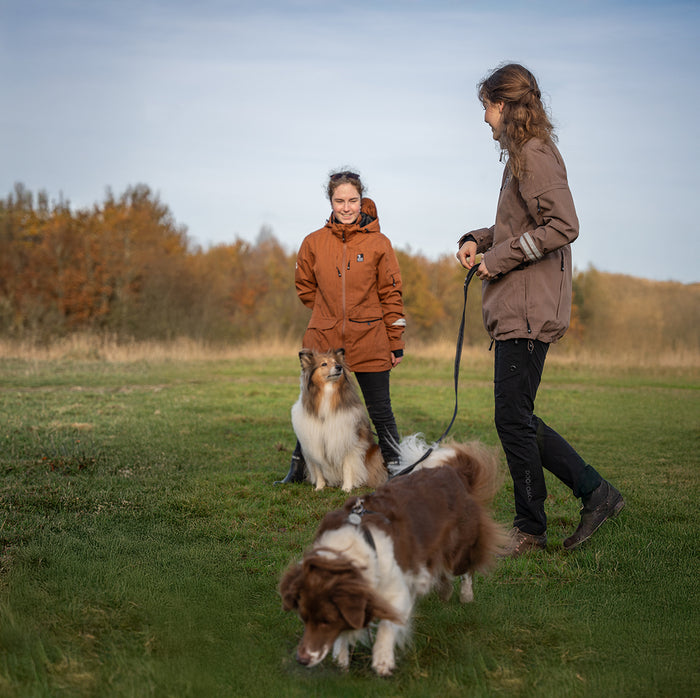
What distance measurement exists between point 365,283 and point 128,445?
3.86 m

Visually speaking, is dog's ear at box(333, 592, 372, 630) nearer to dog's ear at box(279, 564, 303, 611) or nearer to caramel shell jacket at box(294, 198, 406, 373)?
A: dog's ear at box(279, 564, 303, 611)

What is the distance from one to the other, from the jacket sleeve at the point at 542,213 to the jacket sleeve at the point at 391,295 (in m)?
2.16

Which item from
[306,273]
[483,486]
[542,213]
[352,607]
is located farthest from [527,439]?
[306,273]

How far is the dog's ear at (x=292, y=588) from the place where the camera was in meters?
2.73

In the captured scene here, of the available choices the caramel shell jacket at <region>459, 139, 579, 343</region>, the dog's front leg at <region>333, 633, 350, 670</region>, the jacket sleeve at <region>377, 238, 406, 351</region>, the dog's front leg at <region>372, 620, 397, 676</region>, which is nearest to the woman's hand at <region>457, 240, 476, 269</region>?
the caramel shell jacket at <region>459, 139, 579, 343</region>

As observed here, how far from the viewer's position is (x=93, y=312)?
2872cm

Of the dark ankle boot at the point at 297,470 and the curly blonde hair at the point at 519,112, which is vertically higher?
the curly blonde hair at the point at 519,112

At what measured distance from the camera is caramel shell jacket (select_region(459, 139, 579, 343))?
419 cm

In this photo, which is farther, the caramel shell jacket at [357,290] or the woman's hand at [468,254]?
the caramel shell jacket at [357,290]

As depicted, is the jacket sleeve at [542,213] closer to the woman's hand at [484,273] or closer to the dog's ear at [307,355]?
the woman's hand at [484,273]

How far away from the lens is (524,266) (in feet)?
14.4

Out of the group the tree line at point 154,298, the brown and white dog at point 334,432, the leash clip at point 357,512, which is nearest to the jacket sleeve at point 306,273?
the brown and white dog at point 334,432

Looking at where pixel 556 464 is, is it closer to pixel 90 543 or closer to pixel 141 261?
pixel 90 543

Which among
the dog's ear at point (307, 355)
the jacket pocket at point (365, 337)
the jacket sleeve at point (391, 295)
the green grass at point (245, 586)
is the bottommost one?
the green grass at point (245, 586)
